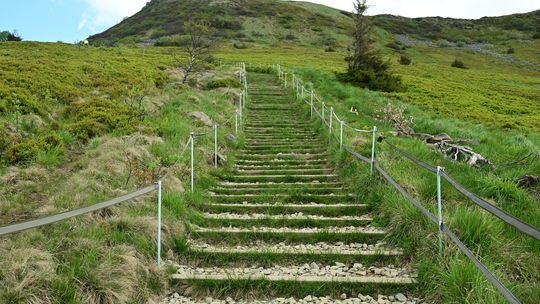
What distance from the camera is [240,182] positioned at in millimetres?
9953

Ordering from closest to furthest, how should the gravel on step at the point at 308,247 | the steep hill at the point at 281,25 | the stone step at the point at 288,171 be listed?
the gravel on step at the point at 308,247 → the stone step at the point at 288,171 → the steep hill at the point at 281,25

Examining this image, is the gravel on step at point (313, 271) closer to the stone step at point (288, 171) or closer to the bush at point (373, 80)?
the stone step at point (288, 171)

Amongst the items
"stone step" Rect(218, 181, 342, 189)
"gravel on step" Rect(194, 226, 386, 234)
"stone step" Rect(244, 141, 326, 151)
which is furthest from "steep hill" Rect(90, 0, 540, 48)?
"gravel on step" Rect(194, 226, 386, 234)

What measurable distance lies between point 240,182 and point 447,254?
579 centimetres

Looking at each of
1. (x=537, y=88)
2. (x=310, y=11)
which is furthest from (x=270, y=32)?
(x=537, y=88)

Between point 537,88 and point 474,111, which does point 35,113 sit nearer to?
point 474,111

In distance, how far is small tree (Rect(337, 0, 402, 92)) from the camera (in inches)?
1097

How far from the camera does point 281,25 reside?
80500mm

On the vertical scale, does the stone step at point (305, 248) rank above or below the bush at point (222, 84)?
below

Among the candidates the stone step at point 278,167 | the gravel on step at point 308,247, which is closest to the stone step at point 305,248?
the gravel on step at point 308,247

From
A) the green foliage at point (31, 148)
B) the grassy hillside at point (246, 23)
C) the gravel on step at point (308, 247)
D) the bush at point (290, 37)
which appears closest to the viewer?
the gravel on step at point (308, 247)

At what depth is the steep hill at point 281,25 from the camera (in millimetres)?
72375

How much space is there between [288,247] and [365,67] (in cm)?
2640

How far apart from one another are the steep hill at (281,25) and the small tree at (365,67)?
34.9 meters
